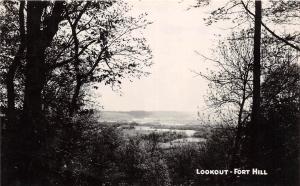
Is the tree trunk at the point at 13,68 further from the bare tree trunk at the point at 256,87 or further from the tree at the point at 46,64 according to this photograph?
the bare tree trunk at the point at 256,87

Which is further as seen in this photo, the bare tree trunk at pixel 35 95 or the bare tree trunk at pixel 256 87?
the bare tree trunk at pixel 256 87

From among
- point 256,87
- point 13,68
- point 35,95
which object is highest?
→ point 13,68

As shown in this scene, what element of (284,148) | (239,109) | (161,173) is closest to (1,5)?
(239,109)

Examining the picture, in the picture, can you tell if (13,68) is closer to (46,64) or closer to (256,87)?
(46,64)

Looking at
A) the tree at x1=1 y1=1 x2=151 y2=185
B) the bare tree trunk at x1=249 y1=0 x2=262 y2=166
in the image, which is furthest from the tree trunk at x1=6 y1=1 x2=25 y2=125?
the bare tree trunk at x1=249 y1=0 x2=262 y2=166

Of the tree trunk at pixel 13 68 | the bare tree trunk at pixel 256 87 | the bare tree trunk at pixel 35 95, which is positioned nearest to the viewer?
the bare tree trunk at pixel 35 95

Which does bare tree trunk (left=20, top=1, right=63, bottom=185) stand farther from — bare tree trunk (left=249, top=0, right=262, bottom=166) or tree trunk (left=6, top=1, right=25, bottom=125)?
bare tree trunk (left=249, top=0, right=262, bottom=166)

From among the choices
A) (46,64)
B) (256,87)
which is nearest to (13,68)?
(46,64)

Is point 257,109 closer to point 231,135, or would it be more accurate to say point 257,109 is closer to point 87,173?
point 231,135

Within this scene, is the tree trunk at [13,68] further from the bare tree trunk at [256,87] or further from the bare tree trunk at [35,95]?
the bare tree trunk at [256,87]

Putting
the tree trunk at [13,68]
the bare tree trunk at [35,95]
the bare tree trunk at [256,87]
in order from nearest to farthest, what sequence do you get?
1. the bare tree trunk at [35,95]
2. the tree trunk at [13,68]
3. the bare tree trunk at [256,87]

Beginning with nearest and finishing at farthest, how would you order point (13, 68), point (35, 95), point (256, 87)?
1. point (35, 95)
2. point (256, 87)
3. point (13, 68)

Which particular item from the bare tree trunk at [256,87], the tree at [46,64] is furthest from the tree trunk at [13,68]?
the bare tree trunk at [256,87]

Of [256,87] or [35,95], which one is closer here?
[35,95]
